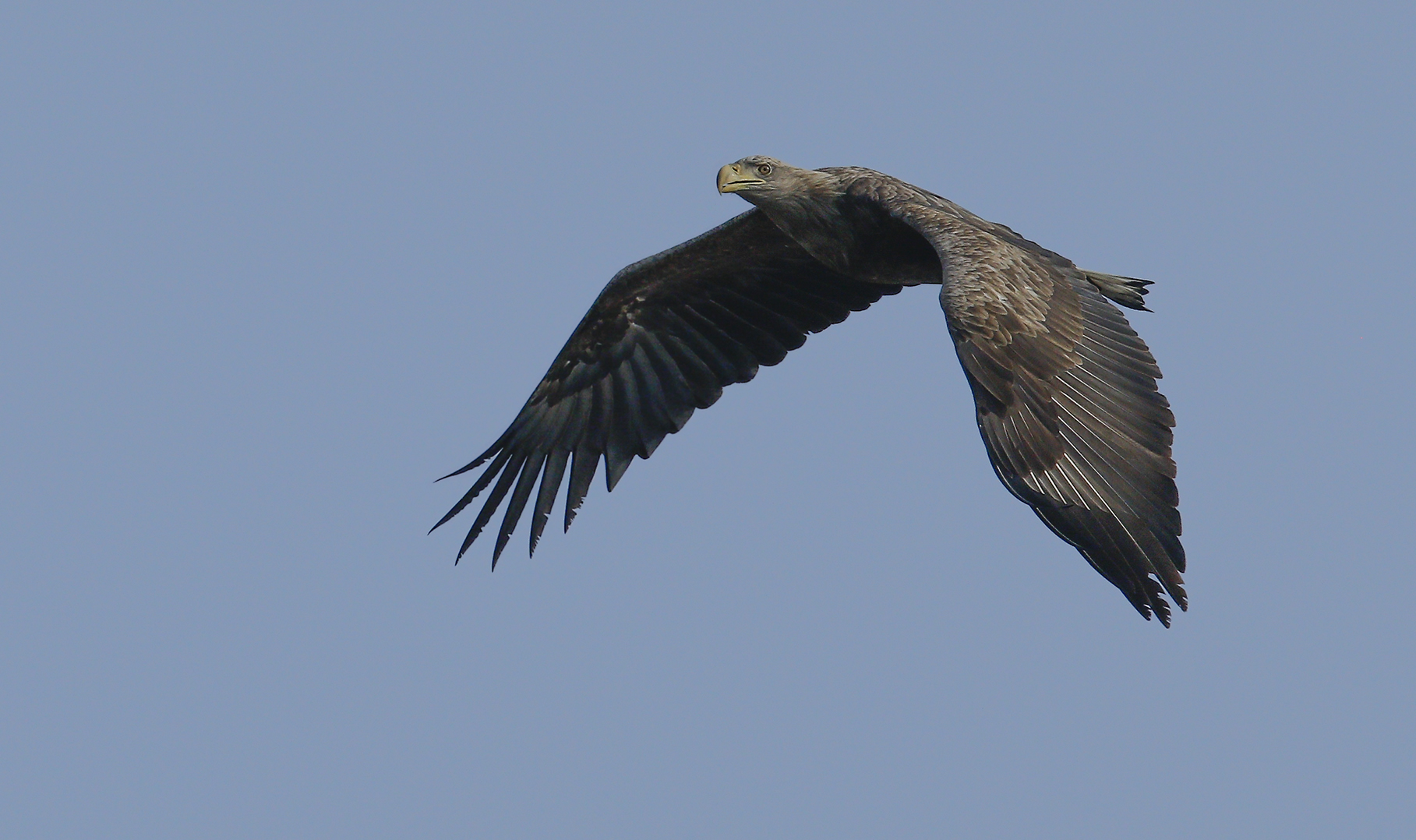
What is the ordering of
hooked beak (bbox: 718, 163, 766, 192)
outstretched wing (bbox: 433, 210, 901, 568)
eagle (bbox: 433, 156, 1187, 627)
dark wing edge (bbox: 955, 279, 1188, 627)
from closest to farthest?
dark wing edge (bbox: 955, 279, 1188, 627) → eagle (bbox: 433, 156, 1187, 627) → hooked beak (bbox: 718, 163, 766, 192) → outstretched wing (bbox: 433, 210, 901, 568)

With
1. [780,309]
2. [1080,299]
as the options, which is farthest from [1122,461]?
[780,309]

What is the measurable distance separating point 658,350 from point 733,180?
184cm

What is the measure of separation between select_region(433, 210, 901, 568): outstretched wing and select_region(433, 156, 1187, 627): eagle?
0.01 meters

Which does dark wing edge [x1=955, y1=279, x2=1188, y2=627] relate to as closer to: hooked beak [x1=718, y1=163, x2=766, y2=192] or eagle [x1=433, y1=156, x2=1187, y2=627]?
eagle [x1=433, y1=156, x2=1187, y2=627]

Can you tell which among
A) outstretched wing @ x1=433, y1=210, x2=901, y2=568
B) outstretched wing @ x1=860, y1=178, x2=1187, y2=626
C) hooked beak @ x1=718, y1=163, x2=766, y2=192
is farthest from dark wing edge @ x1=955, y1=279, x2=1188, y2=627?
outstretched wing @ x1=433, y1=210, x2=901, y2=568

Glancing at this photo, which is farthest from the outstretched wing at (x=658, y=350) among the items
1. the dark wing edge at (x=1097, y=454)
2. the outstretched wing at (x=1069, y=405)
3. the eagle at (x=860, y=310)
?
the dark wing edge at (x=1097, y=454)

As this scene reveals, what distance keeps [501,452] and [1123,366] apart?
4.92m

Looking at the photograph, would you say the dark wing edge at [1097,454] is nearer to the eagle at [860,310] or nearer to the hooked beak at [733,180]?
the eagle at [860,310]

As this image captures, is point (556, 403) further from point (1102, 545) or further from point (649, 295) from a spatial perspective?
point (1102, 545)

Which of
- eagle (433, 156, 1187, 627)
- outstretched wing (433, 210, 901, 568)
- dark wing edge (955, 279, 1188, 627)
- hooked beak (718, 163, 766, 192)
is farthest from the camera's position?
outstretched wing (433, 210, 901, 568)

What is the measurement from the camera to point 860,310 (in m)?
12.7

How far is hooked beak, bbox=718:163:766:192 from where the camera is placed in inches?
458

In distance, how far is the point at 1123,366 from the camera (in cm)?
991

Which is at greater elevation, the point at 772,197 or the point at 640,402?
the point at 772,197
